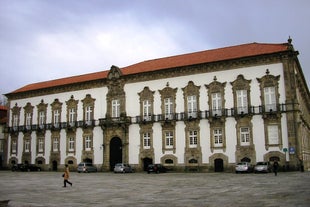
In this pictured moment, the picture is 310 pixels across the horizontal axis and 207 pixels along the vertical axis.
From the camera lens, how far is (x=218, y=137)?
141ft

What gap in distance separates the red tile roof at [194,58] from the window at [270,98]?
430 centimetres

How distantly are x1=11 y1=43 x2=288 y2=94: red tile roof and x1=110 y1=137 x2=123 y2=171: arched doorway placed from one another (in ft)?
31.6

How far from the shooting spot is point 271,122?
40250mm

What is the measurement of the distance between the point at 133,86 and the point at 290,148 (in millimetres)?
22227

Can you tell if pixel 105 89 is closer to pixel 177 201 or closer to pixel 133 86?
pixel 133 86

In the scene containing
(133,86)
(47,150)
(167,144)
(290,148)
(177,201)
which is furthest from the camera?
(47,150)

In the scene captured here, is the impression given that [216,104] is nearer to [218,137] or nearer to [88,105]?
[218,137]

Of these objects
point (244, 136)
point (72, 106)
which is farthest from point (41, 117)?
point (244, 136)

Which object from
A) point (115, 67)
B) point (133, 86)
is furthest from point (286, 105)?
point (115, 67)

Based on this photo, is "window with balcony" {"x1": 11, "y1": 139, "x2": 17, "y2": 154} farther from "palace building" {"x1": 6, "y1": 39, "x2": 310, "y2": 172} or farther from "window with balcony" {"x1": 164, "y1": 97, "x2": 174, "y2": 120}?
"window with balcony" {"x1": 164, "y1": 97, "x2": 174, "y2": 120}

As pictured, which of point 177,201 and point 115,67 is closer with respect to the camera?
point 177,201

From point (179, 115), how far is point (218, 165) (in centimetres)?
792

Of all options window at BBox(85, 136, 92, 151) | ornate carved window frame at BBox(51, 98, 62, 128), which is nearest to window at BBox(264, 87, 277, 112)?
window at BBox(85, 136, 92, 151)

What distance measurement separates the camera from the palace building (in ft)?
133
